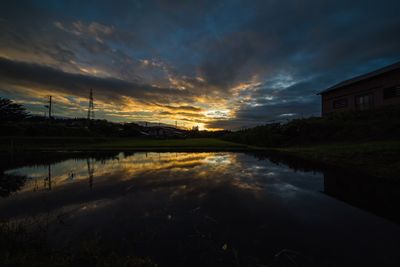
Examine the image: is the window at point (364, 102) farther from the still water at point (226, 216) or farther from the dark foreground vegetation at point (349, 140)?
the still water at point (226, 216)

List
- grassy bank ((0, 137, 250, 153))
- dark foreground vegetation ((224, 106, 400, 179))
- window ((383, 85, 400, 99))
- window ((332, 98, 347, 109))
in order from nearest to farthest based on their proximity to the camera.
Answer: dark foreground vegetation ((224, 106, 400, 179)) → window ((383, 85, 400, 99)) → grassy bank ((0, 137, 250, 153)) → window ((332, 98, 347, 109))

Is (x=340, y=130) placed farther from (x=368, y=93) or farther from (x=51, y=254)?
(x=51, y=254)

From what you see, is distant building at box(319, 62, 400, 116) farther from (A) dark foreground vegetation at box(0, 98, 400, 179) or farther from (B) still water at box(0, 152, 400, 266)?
(B) still water at box(0, 152, 400, 266)

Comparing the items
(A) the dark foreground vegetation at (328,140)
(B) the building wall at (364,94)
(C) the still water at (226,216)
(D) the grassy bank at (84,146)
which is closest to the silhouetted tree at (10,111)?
(A) the dark foreground vegetation at (328,140)

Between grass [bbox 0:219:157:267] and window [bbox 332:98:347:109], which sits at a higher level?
window [bbox 332:98:347:109]

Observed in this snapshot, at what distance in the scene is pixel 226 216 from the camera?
15.4ft

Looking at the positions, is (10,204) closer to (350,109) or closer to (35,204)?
(35,204)

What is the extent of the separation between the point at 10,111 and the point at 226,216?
5022 centimetres

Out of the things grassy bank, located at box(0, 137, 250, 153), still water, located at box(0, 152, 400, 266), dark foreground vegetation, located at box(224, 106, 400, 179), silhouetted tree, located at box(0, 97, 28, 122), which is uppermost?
silhouetted tree, located at box(0, 97, 28, 122)

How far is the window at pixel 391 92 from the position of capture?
18.2 meters

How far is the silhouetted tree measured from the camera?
3247cm

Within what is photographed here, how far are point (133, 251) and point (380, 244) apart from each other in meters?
5.24

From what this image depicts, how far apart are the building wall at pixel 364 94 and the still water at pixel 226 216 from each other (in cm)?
1977

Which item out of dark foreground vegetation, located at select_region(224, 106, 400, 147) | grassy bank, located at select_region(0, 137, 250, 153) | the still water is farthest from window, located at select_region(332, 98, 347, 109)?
the still water
